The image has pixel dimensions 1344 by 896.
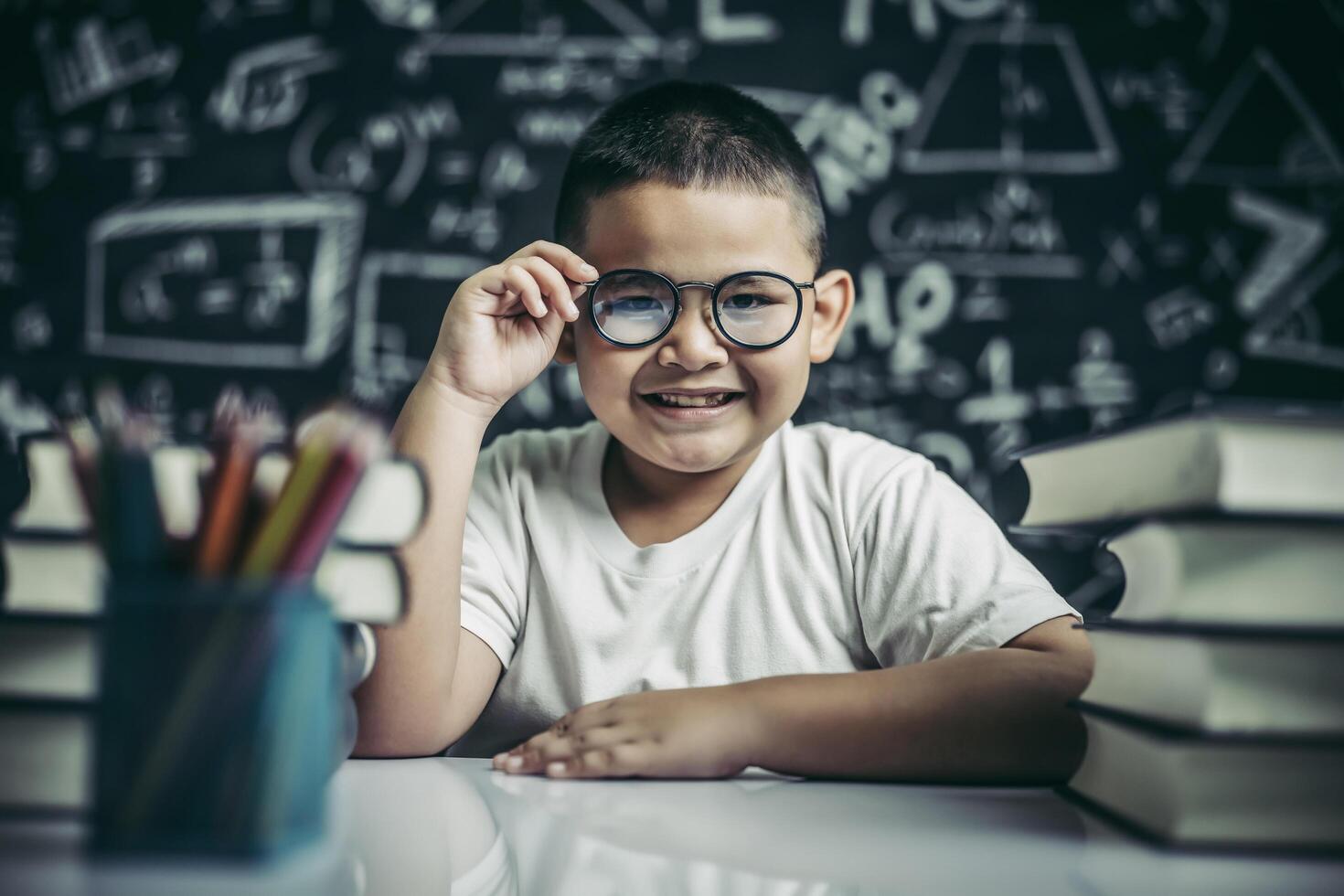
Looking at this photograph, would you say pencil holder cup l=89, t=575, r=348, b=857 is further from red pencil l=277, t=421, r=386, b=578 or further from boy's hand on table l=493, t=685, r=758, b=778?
boy's hand on table l=493, t=685, r=758, b=778

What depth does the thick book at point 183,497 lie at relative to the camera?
0.43m

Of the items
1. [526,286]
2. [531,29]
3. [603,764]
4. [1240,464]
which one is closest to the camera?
[1240,464]

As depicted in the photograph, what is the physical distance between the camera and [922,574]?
102 cm

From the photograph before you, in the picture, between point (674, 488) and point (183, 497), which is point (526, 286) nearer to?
point (674, 488)

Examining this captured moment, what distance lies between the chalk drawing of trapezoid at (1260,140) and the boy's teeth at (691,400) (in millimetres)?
1502

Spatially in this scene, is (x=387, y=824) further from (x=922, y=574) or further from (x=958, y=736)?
(x=922, y=574)

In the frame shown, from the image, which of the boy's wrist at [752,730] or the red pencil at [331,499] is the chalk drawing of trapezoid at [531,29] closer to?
the boy's wrist at [752,730]

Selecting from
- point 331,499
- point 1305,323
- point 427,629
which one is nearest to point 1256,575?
point 331,499

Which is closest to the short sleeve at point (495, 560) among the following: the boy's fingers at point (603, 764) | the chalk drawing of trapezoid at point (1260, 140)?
the boy's fingers at point (603, 764)

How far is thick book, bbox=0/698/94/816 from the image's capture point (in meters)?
→ 0.46

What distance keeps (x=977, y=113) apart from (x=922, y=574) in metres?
1.48

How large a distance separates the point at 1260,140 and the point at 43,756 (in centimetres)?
236

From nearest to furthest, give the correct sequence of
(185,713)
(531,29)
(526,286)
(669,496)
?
(185,713) → (526,286) → (669,496) → (531,29)

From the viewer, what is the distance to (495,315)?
1.02m
